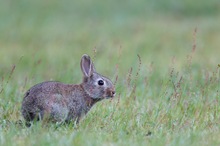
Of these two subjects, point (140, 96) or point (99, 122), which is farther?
point (140, 96)

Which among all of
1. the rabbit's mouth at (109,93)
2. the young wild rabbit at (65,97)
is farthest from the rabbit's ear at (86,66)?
the rabbit's mouth at (109,93)

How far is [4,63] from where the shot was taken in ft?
47.2

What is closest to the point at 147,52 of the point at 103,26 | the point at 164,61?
the point at 164,61

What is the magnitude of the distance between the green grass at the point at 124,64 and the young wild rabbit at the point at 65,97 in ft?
0.59

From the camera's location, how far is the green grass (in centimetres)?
766

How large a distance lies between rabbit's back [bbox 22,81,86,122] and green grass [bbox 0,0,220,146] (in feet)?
0.60

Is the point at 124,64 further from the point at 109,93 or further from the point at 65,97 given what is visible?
the point at 65,97

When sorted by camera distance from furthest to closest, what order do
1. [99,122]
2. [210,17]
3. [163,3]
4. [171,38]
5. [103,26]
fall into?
1. [163,3]
2. [210,17]
3. [103,26]
4. [171,38]
5. [99,122]

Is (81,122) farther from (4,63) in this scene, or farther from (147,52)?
(147,52)

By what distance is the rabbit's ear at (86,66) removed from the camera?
29.0ft

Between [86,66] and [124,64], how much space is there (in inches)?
205

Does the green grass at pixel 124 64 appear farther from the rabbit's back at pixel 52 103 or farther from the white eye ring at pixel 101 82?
the white eye ring at pixel 101 82

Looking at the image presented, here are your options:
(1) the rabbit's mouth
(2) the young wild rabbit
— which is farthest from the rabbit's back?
(1) the rabbit's mouth

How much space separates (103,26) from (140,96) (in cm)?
905
